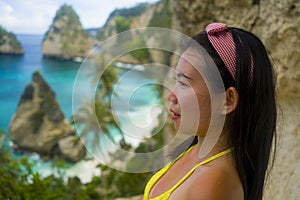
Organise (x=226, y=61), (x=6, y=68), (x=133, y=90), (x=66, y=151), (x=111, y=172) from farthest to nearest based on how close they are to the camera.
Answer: (x=6, y=68) < (x=66, y=151) < (x=111, y=172) < (x=133, y=90) < (x=226, y=61)

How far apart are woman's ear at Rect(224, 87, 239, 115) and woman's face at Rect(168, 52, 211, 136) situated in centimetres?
3

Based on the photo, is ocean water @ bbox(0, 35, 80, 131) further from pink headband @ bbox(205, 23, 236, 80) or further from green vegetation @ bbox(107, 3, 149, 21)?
pink headband @ bbox(205, 23, 236, 80)

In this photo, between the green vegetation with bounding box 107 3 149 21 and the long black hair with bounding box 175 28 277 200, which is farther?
the green vegetation with bounding box 107 3 149 21

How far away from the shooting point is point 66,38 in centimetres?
1898

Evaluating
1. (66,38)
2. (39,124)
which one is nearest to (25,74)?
(66,38)

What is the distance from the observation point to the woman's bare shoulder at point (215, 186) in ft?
2.28

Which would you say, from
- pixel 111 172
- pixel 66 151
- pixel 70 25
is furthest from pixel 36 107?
pixel 111 172

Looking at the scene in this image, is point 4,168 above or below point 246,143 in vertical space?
below

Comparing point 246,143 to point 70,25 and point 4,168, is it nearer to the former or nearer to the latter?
point 4,168

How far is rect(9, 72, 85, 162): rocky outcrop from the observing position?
1369cm

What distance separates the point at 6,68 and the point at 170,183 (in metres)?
18.2

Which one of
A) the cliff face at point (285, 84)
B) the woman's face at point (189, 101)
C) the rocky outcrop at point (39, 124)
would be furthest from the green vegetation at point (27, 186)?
the rocky outcrop at point (39, 124)

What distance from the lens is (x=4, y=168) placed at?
451 centimetres

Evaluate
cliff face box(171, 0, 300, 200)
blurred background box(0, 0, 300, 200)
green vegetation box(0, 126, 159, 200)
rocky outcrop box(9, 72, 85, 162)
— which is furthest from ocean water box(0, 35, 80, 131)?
cliff face box(171, 0, 300, 200)
